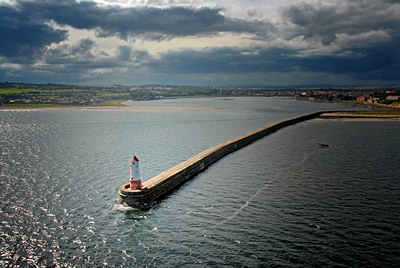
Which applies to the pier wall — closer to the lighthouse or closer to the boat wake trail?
the lighthouse

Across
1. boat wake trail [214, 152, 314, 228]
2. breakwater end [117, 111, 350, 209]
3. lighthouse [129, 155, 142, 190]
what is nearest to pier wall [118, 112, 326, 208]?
breakwater end [117, 111, 350, 209]

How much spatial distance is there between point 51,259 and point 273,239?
1034 cm

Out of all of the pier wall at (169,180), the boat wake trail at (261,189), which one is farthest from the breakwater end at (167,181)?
the boat wake trail at (261,189)

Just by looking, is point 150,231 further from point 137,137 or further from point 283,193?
point 137,137

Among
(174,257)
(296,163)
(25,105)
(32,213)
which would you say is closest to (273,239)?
(174,257)

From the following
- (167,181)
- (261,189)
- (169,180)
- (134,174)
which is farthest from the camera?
(261,189)

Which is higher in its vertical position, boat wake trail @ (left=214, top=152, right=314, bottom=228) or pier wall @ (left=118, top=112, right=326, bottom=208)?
pier wall @ (left=118, top=112, right=326, bottom=208)

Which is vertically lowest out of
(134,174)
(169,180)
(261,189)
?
(261,189)

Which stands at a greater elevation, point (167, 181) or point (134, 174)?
point (134, 174)

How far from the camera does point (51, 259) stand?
1499 centimetres

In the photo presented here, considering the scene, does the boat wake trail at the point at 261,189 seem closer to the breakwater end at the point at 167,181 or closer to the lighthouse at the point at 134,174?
the breakwater end at the point at 167,181

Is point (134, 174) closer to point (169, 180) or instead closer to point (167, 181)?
point (167, 181)

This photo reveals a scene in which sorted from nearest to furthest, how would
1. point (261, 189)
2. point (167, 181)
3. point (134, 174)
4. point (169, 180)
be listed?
point (134, 174) < point (167, 181) < point (169, 180) < point (261, 189)

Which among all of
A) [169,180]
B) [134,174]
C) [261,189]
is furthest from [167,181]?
[261,189]
